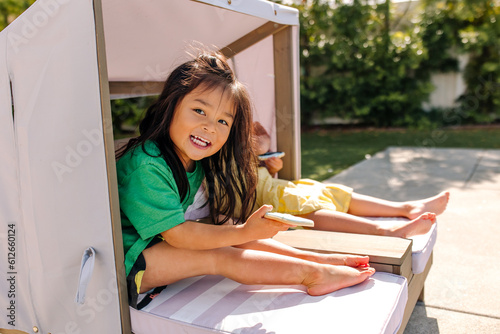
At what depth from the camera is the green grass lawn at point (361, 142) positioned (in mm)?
5797

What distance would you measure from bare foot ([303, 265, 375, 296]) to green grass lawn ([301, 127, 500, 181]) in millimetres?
3255

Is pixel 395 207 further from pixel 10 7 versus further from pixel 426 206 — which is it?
pixel 10 7

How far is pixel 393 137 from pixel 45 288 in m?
7.25

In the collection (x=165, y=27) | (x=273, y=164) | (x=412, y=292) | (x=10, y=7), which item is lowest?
(x=412, y=292)

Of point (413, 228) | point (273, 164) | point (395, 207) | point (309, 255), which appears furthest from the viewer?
point (273, 164)

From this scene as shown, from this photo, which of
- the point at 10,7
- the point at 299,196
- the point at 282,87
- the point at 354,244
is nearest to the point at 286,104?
the point at 282,87

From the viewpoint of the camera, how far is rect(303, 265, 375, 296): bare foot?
5.27 ft

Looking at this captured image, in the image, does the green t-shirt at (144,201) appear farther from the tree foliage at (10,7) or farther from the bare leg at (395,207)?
the tree foliage at (10,7)

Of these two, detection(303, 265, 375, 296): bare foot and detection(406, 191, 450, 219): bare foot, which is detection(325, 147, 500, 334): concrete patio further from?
detection(303, 265, 375, 296): bare foot

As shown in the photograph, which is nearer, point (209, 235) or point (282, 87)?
point (209, 235)

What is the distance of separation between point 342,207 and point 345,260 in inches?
29.4

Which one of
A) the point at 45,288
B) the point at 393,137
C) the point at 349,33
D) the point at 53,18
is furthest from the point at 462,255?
the point at 349,33

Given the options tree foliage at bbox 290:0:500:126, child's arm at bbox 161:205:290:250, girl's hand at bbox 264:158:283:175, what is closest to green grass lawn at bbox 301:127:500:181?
tree foliage at bbox 290:0:500:126

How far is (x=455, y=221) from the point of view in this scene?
3416mm
